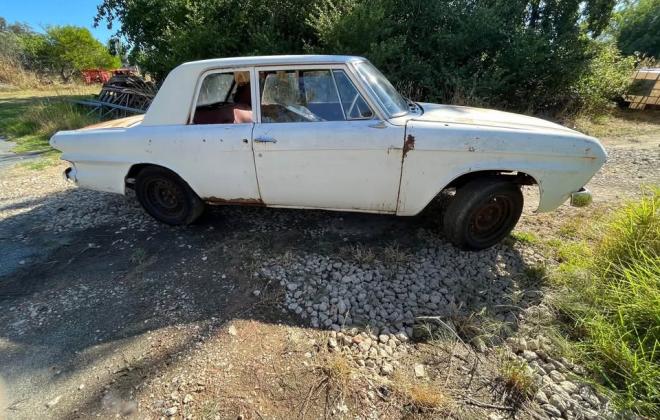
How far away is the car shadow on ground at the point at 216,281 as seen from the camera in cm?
235

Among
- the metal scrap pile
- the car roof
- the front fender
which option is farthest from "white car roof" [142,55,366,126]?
the metal scrap pile

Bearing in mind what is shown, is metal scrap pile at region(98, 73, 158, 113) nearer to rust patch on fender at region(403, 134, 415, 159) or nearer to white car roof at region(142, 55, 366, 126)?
white car roof at region(142, 55, 366, 126)

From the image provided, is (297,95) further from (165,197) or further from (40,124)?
(40,124)

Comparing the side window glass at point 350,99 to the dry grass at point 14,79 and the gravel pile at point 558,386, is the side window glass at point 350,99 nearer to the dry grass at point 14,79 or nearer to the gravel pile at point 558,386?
the gravel pile at point 558,386

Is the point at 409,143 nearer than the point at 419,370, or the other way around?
the point at 419,370

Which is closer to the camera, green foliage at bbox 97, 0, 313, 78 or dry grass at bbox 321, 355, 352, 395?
dry grass at bbox 321, 355, 352, 395

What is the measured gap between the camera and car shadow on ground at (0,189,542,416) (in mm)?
2350

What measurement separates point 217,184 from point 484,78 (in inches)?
275

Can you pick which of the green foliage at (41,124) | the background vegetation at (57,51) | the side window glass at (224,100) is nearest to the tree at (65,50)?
the background vegetation at (57,51)

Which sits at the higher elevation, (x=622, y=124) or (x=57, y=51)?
(x=57, y=51)

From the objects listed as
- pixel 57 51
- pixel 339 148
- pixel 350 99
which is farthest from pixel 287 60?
pixel 57 51

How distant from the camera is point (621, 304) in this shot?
2.26 meters

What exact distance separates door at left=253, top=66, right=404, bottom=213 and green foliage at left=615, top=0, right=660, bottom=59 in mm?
24554

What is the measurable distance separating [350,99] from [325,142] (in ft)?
1.42
